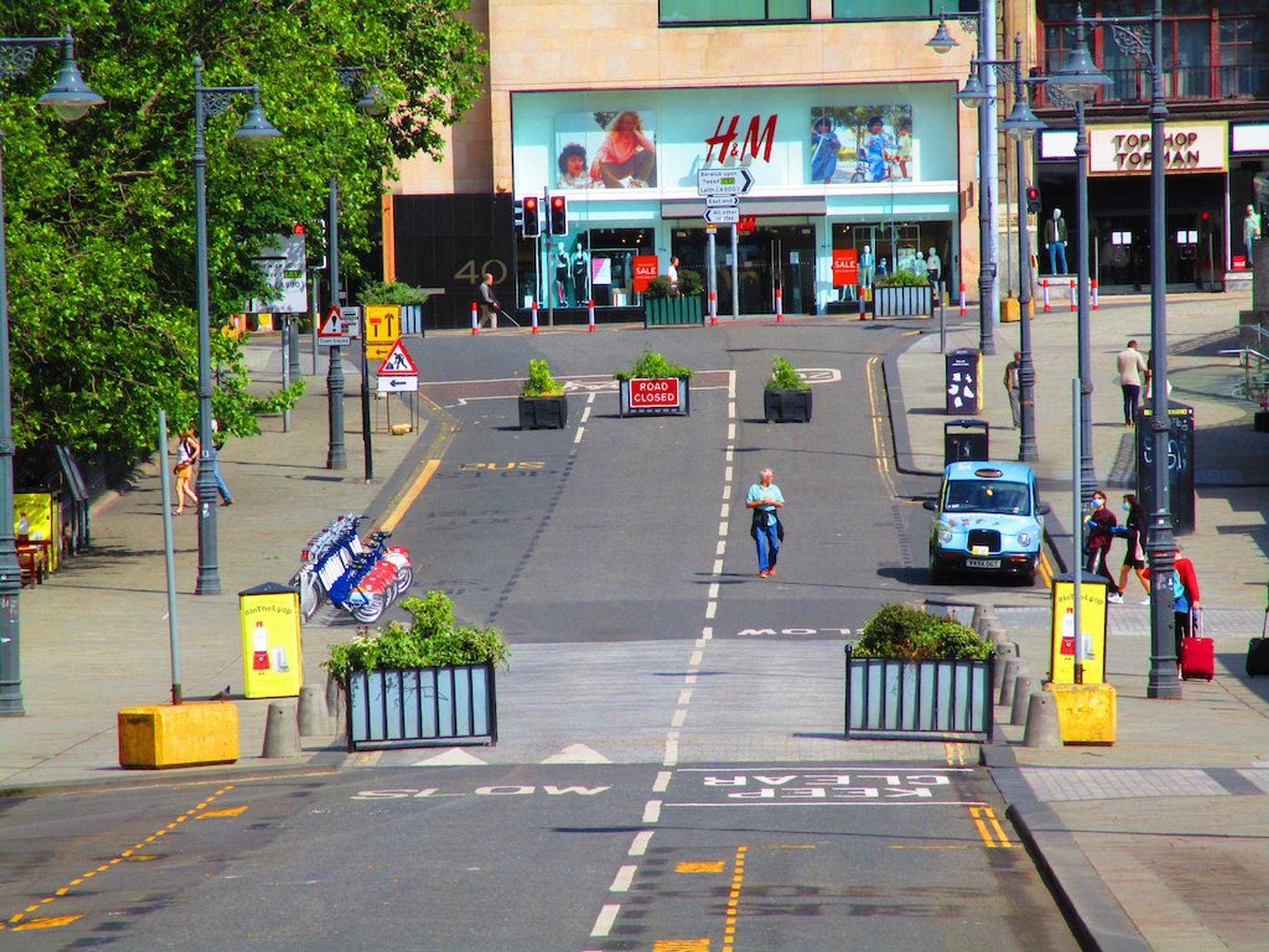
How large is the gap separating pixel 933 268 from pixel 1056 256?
15.0 ft

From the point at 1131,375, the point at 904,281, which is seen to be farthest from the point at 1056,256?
the point at 1131,375

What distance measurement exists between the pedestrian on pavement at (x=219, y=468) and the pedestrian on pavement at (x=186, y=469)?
465 mm

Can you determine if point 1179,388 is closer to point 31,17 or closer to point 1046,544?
point 1046,544

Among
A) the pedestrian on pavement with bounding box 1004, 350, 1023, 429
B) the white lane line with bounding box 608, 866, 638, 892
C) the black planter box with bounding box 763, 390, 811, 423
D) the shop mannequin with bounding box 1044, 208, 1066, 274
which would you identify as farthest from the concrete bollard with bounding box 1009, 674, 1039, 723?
the shop mannequin with bounding box 1044, 208, 1066, 274

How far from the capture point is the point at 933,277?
2435 inches

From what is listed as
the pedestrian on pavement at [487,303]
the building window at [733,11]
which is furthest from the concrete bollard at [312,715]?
the building window at [733,11]

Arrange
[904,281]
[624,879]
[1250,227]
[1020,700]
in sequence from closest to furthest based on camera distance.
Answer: [624,879] → [1020,700] → [1250,227] → [904,281]

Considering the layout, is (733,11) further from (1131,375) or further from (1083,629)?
(1083,629)

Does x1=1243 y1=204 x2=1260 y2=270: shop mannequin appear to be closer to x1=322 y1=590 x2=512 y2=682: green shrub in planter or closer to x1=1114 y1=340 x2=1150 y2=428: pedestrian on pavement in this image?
x1=1114 y1=340 x2=1150 y2=428: pedestrian on pavement

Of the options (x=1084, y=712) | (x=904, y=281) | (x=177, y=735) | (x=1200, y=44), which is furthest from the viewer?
(x=1200, y=44)

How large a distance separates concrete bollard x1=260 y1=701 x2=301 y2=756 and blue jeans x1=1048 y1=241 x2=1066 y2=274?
157 ft

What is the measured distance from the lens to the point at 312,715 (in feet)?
61.2

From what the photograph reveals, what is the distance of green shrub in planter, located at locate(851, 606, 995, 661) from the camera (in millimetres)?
17406

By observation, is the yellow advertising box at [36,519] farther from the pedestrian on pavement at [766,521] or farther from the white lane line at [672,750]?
the white lane line at [672,750]
